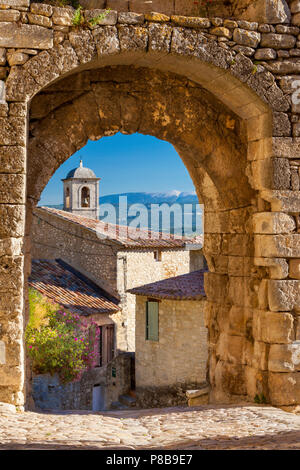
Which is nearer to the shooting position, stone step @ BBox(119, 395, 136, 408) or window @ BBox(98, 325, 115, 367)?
stone step @ BBox(119, 395, 136, 408)

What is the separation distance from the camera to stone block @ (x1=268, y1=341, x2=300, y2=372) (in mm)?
5734

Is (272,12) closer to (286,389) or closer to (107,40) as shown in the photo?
(107,40)

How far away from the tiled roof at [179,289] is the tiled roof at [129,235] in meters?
2.24

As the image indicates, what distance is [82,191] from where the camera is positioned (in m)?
28.3

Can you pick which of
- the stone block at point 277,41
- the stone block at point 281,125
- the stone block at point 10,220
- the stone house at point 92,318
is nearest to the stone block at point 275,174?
the stone block at point 281,125

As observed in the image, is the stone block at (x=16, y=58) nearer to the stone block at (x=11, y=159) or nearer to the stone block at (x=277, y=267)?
the stone block at (x=11, y=159)

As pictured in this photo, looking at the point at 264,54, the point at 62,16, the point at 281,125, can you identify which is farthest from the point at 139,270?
the point at 62,16

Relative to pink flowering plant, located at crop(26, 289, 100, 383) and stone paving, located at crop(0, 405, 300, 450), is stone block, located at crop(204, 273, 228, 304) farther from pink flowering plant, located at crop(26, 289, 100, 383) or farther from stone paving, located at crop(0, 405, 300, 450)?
pink flowering plant, located at crop(26, 289, 100, 383)

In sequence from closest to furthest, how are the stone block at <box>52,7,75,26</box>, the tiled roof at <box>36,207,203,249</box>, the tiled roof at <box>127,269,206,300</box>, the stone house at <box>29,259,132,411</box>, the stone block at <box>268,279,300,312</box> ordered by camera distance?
the stone block at <box>52,7,75,26</box>
the stone block at <box>268,279,300,312</box>
the tiled roof at <box>127,269,206,300</box>
the stone house at <box>29,259,132,411</box>
the tiled roof at <box>36,207,203,249</box>

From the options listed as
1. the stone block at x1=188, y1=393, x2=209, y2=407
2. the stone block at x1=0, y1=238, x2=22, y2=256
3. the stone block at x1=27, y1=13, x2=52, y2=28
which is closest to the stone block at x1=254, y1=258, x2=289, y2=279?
the stone block at x1=188, y1=393, x2=209, y2=407

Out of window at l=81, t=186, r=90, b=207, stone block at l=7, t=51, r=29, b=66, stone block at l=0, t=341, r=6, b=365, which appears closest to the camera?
stone block at l=0, t=341, r=6, b=365

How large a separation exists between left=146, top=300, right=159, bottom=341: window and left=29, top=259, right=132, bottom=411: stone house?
4.71 feet

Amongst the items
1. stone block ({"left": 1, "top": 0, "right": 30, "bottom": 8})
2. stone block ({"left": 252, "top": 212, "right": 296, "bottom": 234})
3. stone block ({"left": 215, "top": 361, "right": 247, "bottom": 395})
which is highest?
stone block ({"left": 1, "top": 0, "right": 30, "bottom": 8})
